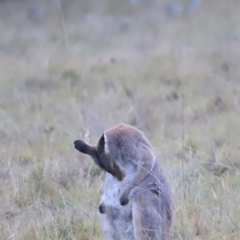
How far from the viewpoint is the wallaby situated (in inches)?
194

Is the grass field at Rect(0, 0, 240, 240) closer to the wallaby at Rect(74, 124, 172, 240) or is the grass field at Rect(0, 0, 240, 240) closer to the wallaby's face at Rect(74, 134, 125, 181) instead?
the wallaby at Rect(74, 124, 172, 240)

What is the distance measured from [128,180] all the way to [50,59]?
10.1m

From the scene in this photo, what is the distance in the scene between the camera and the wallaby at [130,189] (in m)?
4.93

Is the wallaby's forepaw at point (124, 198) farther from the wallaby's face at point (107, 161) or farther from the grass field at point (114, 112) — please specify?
the grass field at point (114, 112)

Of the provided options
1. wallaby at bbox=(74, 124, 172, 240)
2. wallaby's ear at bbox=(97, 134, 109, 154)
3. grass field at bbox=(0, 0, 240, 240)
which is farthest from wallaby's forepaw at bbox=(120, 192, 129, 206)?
grass field at bbox=(0, 0, 240, 240)

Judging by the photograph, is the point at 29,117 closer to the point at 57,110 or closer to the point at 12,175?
the point at 57,110

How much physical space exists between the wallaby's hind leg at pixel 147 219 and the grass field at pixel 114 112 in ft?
1.75

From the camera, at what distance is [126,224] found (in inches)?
196

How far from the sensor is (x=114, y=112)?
995 cm

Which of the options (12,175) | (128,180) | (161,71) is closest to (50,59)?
(161,71)

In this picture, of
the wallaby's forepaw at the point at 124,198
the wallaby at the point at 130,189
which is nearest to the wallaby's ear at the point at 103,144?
the wallaby at the point at 130,189

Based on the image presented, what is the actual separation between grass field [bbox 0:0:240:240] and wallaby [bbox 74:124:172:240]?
1.77 feet

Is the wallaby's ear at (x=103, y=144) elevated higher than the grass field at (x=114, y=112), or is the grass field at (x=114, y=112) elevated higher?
the wallaby's ear at (x=103, y=144)

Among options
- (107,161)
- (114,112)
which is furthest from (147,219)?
(114,112)
